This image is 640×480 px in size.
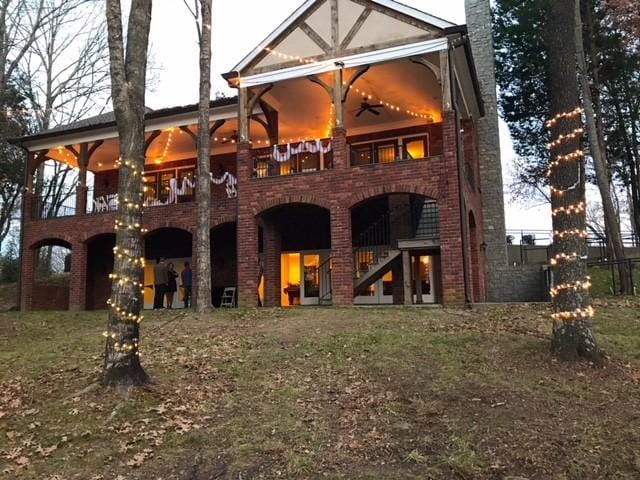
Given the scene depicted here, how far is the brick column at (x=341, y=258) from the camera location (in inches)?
531

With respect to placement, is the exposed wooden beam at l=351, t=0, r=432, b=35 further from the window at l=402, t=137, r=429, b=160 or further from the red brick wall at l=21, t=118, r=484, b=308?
the window at l=402, t=137, r=429, b=160

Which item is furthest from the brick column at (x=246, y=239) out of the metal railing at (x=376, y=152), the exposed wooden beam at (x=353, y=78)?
the metal railing at (x=376, y=152)

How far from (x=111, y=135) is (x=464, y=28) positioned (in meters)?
12.3

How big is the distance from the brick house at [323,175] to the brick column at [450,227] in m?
0.03

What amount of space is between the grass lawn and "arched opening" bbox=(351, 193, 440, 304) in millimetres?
6395

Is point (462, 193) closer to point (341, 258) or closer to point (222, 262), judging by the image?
point (341, 258)

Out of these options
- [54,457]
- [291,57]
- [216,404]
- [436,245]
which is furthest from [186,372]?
[291,57]

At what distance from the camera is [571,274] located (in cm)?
719

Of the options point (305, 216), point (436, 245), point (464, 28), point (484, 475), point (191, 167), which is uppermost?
point (464, 28)

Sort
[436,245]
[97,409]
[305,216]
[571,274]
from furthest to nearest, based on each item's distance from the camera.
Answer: [305,216] → [436,245] → [571,274] → [97,409]

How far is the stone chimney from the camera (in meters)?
19.5

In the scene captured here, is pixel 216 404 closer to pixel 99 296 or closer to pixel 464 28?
pixel 464 28

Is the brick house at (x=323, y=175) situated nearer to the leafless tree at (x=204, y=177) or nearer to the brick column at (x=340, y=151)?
the brick column at (x=340, y=151)

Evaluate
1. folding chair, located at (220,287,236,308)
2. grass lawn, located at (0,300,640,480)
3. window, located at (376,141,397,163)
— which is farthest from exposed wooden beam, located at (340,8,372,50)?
folding chair, located at (220,287,236,308)
